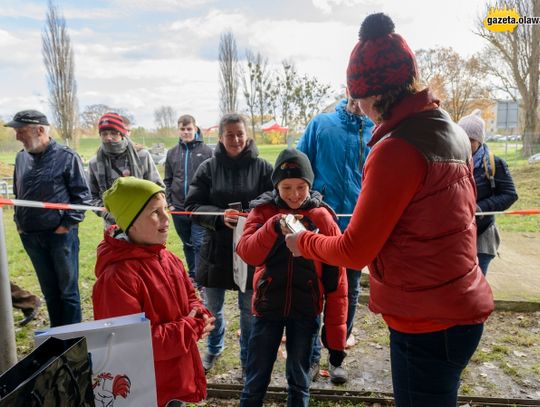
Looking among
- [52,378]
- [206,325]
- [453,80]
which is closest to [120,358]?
[52,378]

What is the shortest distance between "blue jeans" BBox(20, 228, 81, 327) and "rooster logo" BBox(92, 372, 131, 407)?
2.64 m

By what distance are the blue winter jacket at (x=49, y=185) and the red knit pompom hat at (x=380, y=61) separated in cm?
312

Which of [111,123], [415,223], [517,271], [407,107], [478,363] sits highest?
[111,123]

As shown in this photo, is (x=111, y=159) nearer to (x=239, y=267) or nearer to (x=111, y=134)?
(x=111, y=134)

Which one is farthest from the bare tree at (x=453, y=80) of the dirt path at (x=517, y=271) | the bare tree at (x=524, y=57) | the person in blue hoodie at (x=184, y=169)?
the person in blue hoodie at (x=184, y=169)

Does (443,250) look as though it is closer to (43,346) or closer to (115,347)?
(115,347)

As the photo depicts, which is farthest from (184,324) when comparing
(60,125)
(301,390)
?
(60,125)

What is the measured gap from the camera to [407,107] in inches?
62.6

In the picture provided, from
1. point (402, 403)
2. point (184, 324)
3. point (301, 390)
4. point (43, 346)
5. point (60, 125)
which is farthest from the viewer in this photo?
point (60, 125)

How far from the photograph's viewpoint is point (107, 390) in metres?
1.54

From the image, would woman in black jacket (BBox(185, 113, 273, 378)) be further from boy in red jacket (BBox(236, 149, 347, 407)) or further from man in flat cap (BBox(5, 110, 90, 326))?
man in flat cap (BBox(5, 110, 90, 326))

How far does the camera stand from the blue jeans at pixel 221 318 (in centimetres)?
319

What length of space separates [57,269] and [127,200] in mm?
2409

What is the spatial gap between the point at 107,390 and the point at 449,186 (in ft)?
4.94
